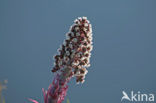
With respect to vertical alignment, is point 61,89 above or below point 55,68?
below

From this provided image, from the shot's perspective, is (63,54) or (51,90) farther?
(51,90)

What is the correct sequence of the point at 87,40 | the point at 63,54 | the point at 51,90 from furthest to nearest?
1. the point at 51,90
2. the point at 63,54
3. the point at 87,40

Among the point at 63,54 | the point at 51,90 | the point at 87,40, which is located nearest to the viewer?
the point at 87,40

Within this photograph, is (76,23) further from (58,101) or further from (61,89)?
(58,101)

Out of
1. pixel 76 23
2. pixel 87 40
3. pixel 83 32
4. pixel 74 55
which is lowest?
pixel 74 55

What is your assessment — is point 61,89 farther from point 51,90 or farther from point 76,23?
point 76,23

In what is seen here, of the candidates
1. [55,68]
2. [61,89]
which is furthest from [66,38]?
[61,89]
